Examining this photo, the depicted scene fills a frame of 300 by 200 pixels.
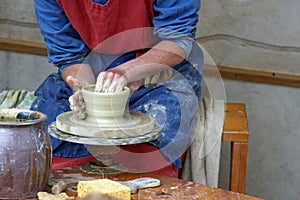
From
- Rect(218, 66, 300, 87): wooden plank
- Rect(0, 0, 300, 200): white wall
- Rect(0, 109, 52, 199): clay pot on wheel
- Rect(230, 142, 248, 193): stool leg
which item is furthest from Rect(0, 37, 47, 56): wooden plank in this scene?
Rect(0, 109, 52, 199): clay pot on wheel

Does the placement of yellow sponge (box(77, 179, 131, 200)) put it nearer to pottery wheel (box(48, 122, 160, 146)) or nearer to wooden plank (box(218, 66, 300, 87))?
pottery wheel (box(48, 122, 160, 146))

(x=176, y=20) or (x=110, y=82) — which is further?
(x=176, y=20)

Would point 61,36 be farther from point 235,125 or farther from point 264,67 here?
point 264,67

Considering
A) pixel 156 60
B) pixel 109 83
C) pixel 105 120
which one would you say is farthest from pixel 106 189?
pixel 156 60

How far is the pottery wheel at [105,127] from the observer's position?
2.13 metres

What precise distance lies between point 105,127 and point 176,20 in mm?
743

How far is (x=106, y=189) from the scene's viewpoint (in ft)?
6.44

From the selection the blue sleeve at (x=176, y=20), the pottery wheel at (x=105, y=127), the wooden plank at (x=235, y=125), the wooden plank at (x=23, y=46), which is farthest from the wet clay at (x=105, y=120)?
the wooden plank at (x=23, y=46)

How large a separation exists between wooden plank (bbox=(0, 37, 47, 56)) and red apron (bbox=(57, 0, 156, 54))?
1204mm

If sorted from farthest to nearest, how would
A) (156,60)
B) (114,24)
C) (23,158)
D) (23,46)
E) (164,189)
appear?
(23,46)
(114,24)
(156,60)
(164,189)
(23,158)

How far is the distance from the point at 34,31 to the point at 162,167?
1992 millimetres

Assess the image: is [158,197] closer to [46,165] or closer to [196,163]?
[46,165]

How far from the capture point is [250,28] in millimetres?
3645

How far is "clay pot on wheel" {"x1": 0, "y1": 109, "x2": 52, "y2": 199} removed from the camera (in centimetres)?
192
